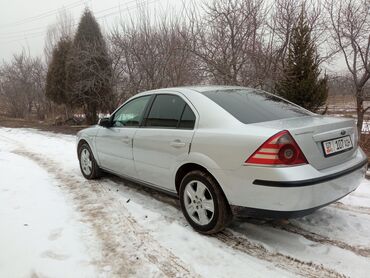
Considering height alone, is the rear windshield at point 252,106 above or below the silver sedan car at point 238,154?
above

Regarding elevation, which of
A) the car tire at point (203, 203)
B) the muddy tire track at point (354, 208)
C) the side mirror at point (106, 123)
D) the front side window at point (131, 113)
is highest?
the front side window at point (131, 113)

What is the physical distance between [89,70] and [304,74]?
9726mm

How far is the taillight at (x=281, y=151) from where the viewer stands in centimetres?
258

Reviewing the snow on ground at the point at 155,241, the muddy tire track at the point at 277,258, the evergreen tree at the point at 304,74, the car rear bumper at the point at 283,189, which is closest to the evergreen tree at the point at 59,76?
the evergreen tree at the point at 304,74

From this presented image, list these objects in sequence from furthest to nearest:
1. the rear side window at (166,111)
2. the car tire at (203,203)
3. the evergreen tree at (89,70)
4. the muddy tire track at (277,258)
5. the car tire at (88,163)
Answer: the evergreen tree at (89,70)
the car tire at (88,163)
the rear side window at (166,111)
the car tire at (203,203)
the muddy tire track at (277,258)

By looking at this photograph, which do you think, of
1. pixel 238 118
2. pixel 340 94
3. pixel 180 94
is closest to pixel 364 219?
pixel 238 118

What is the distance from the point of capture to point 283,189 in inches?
100

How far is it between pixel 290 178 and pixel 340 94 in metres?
11.2

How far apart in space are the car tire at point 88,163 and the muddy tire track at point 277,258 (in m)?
2.88

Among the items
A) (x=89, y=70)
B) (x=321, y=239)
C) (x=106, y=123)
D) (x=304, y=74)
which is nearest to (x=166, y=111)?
(x=106, y=123)

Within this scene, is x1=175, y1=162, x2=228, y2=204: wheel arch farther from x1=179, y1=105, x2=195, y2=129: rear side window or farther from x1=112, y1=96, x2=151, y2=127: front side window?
x1=112, y1=96, x2=151, y2=127: front side window

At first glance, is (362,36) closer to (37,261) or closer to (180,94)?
(180,94)

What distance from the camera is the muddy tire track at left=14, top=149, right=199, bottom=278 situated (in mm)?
2709

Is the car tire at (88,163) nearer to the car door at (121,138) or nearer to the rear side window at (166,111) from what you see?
the car door at (121,138)
